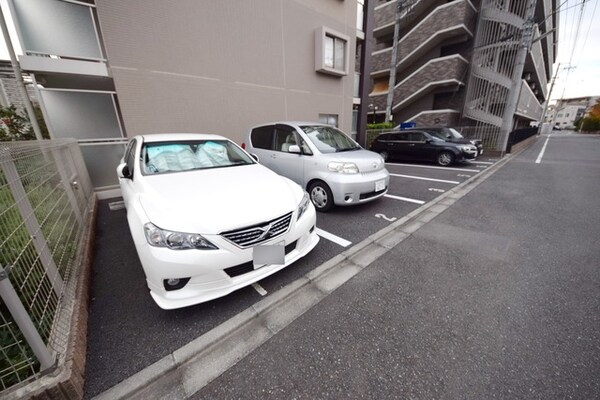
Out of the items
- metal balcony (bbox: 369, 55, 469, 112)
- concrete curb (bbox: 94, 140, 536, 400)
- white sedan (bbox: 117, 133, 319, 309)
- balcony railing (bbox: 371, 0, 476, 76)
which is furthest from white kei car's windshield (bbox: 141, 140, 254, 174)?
balcony railing (bbox: 371, 0, 476, 76)

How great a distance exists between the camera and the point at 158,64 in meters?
5.13

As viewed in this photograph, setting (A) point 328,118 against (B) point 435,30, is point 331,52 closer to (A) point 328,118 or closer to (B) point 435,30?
(A) point 328,118

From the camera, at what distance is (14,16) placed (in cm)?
395

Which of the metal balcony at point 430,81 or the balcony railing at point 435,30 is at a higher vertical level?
the balcony railing at point 435,30

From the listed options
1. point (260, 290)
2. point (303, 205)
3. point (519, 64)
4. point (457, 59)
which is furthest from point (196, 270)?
point (457, 59)

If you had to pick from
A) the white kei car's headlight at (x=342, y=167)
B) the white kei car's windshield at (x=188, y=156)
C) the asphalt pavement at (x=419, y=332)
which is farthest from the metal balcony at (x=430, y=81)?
the white kei car's windshield at (x=188, y=156)

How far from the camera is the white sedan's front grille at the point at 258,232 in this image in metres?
1.86

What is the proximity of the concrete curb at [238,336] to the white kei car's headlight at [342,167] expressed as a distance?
1254mm

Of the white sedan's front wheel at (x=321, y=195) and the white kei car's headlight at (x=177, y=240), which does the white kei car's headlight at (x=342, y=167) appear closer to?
the white sedan's front wheel at (x=321, y=195)

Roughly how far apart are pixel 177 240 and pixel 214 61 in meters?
5.86

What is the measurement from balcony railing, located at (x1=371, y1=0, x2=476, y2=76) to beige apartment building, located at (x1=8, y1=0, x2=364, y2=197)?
10.6 metres

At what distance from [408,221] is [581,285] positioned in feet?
6.16

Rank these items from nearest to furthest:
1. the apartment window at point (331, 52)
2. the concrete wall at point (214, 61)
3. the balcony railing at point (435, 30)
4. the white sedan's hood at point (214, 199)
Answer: the white sedan's hood at point (214, 199), the concrete wall at point (214, 61), the apartment window at point (331, 52), the balcony railing at point (435, 30)

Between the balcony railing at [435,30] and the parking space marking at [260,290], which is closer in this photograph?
the parking space marking at [260,290]
